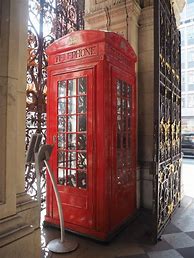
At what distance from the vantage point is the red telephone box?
305 centimetres

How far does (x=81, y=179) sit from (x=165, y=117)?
1.52 meters

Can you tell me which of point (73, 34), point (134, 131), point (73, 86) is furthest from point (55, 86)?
point (134, 131)

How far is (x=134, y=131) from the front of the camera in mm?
3920

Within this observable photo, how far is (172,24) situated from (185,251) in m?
3.30

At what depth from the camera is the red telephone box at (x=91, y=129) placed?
10.0 ft

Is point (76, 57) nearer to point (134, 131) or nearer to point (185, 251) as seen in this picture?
point (134, 131)

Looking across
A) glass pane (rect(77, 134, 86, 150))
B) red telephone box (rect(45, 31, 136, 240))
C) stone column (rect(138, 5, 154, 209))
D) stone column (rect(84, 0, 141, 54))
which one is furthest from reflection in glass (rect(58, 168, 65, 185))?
stone column (rect(84, 0, 141, 54))

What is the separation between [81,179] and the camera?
3.23 metres

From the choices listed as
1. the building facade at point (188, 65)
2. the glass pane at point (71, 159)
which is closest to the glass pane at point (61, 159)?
the glass pane at point (71, 159)

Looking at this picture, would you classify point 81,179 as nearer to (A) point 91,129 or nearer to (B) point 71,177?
(B) point 71,177

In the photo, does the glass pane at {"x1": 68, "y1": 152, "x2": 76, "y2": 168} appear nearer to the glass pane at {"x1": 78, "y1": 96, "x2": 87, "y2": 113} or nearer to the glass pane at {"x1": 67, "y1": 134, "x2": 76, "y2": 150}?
the glass pane at {"x1": 67, "y1": 134, "x2": 76, "y2": 150}

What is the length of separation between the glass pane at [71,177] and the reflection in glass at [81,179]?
71 millimetres

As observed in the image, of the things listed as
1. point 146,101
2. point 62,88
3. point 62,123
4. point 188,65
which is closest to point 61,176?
point 62,123

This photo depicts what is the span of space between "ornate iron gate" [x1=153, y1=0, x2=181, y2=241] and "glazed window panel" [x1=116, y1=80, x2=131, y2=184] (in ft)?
1.69
